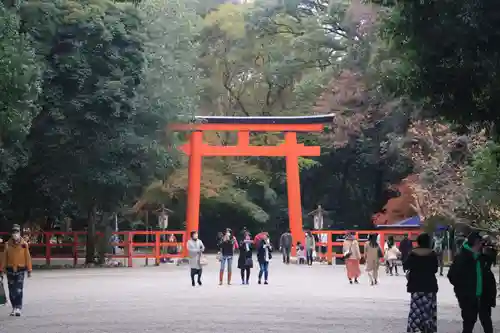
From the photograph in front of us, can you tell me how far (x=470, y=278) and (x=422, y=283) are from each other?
2.61 ft

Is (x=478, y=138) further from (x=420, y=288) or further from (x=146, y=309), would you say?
(x=420, y=288)

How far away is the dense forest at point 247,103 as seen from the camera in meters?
12.0

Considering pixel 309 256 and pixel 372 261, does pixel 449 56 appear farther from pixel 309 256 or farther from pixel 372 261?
pixel 309 256

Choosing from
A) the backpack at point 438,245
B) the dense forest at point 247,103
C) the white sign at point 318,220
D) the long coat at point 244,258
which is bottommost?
the long coat at point 244,258

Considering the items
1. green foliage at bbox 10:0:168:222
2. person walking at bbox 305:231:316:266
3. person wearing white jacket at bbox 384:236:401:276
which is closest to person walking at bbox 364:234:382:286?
person wearing white jacket at bbox 384:236:401:276

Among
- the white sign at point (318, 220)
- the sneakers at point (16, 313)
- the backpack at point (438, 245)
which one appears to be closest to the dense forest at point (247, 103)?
the backpack at point (438, 245)

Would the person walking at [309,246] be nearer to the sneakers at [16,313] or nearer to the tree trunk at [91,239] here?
the tree trunk at [91,239]

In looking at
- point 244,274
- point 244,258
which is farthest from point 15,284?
point 244,274

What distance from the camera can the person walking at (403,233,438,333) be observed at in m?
11.6

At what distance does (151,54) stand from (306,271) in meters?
10.3

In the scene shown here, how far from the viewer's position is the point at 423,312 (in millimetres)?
11695

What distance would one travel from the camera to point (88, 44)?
97.5ft

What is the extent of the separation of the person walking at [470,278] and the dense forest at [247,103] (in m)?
1.92

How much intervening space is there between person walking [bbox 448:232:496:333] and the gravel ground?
168 cm
